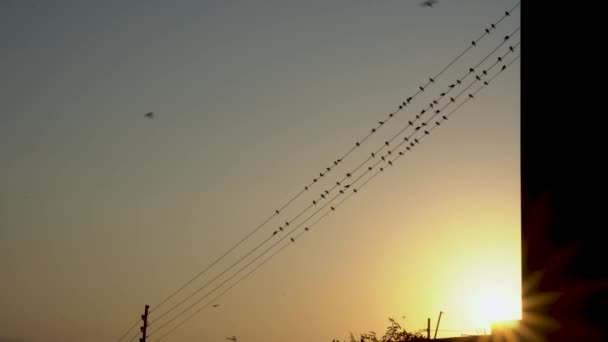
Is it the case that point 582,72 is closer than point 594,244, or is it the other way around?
point 594,244

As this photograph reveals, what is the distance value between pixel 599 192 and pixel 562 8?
282 inches

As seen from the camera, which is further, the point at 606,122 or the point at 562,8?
the point at 562,8

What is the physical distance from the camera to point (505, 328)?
33750 millimetres

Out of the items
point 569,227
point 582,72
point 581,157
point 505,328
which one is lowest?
point 505,328

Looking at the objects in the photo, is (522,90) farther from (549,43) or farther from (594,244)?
(594,244)

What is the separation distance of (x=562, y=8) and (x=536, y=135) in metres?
4.63

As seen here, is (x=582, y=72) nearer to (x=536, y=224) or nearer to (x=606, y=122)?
(x=606, y=122)

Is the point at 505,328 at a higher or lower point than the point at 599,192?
lower

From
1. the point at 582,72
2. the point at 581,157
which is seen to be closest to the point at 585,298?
the point at 581,157

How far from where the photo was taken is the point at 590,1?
35375 mm

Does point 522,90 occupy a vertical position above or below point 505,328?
above

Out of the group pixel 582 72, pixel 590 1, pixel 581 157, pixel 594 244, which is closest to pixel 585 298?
pixel 594 244

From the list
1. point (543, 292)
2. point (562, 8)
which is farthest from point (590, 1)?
point (543, 292)

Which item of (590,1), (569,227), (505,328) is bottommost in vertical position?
(505,328)
